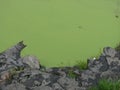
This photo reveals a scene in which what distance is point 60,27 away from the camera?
9.37ft

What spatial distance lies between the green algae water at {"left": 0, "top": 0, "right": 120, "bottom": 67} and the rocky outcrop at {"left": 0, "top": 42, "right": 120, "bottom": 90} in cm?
11

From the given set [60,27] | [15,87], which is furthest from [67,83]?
[60,27]

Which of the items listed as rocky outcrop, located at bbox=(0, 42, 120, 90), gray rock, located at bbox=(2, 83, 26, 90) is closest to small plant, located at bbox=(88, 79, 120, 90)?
rocky outcrop, located at bbox=(0, 42, 120, 90)

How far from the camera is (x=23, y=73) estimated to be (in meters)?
2.37

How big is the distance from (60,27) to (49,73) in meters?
0.59

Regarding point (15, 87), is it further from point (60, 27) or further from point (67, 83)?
point (60, 27)

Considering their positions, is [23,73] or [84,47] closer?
[23,73]

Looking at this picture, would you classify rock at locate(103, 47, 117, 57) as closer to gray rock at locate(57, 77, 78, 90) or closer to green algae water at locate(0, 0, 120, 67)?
green algae water at locate(0, 0, 120, 67)

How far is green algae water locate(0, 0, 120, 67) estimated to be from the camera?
8.71 ft

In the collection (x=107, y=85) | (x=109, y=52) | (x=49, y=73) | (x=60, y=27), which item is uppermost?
(x=60, y=27)

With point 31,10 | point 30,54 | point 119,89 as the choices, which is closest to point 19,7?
point 31,10

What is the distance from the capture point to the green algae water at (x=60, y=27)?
2.66 metres

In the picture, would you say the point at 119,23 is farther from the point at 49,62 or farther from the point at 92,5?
the point at 49,62

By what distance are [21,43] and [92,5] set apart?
2.92ft
